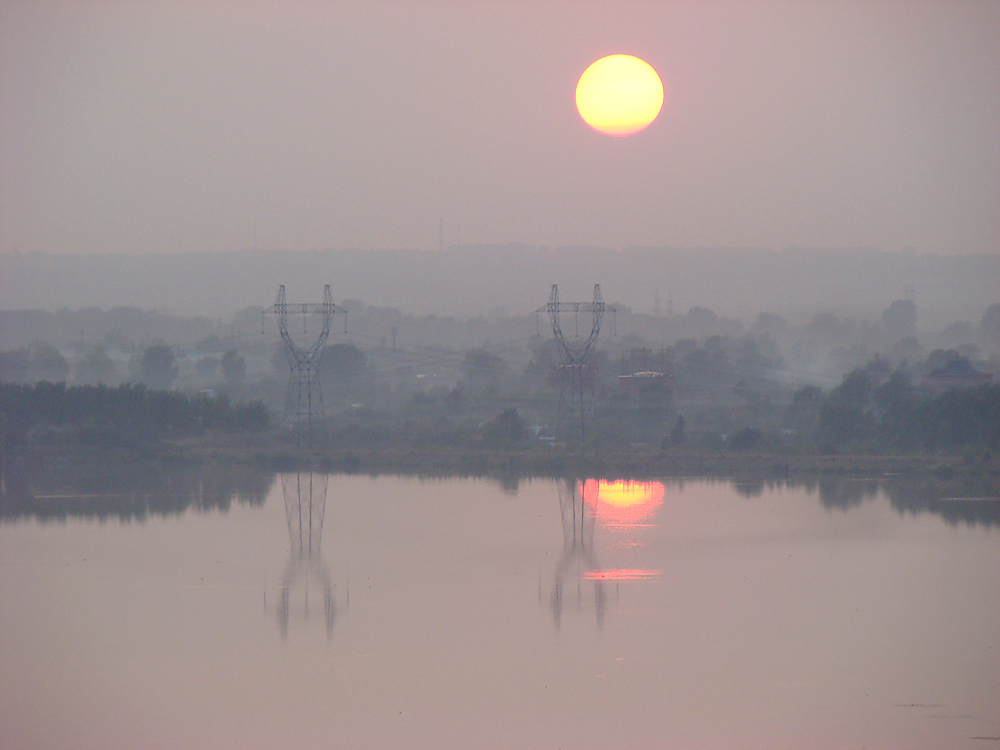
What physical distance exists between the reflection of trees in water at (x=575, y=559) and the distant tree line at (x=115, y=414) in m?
10.7

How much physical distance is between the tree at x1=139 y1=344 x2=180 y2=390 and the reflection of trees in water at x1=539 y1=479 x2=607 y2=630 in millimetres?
37670

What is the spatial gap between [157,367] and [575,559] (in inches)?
1717

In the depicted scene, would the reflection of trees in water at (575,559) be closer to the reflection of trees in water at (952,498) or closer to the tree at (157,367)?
the reflection of trees in water at (952,498)

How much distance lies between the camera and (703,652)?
35.7ft

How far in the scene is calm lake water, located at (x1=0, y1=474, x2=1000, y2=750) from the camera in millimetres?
9078

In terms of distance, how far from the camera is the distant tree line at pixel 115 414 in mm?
27078

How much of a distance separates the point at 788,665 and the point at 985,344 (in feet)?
213

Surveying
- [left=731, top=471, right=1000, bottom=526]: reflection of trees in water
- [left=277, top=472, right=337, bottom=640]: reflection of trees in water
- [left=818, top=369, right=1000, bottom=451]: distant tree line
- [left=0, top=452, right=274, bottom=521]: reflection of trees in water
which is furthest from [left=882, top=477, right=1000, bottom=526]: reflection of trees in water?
[left=0, top=452, right=274, bottom=521]: reflection of trees in water

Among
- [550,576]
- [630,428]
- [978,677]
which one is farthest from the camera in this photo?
[630,428]

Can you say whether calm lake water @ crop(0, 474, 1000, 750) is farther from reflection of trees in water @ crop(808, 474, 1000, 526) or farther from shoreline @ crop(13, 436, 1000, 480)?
shoreline @ crop(13, 436, 1000, 480)

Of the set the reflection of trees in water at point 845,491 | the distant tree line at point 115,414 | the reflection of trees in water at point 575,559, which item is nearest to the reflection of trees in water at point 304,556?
the reflection of trees in water at point 575,559

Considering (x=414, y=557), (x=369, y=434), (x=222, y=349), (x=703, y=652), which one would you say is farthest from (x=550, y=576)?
(x=222, y=349)

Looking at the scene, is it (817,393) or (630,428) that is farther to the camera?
(817,393)

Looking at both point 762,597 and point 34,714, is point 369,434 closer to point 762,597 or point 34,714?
point 762,597
